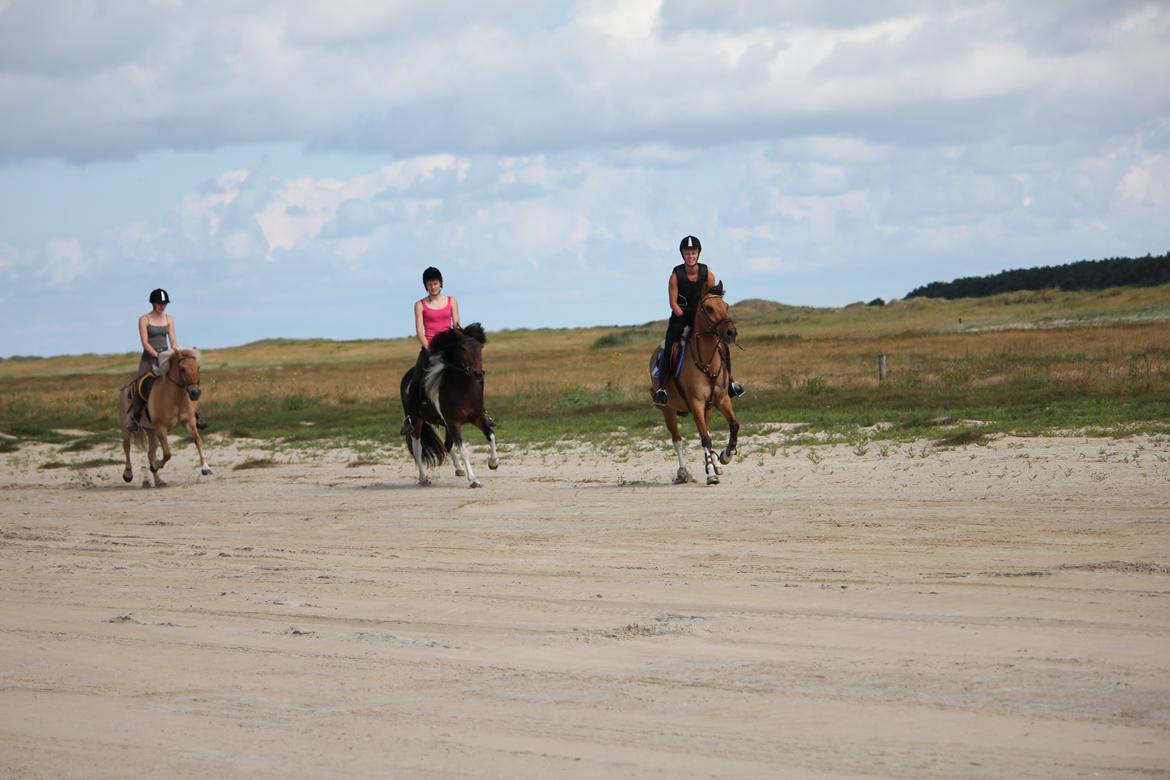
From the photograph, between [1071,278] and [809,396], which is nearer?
[809,396]

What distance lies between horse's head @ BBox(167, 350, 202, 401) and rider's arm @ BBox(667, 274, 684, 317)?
764 centimetres

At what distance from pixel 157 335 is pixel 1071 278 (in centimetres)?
12157

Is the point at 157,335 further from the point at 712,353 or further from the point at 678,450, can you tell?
the point at 712,353

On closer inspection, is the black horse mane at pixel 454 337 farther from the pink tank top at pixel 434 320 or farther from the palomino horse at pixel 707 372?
the palomino horse at pixel 707 372

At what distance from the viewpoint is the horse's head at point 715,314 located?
49.1 ft

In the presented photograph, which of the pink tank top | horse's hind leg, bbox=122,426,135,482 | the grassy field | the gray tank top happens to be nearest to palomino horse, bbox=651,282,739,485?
the pink tank top

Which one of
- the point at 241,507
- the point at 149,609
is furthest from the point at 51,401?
the point at 149,609

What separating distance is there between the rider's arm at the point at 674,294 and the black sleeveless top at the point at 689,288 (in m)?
0.03

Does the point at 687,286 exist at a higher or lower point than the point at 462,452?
higher

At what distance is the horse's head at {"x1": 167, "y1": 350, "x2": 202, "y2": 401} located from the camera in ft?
63.7

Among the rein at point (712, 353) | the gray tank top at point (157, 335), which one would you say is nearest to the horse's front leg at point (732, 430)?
the rein at point (712, 353)

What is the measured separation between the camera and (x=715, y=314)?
1505 cm

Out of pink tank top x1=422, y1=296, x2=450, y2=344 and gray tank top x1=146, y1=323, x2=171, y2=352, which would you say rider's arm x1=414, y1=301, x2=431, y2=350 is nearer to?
pink tank top x1=422, y1=296, x2=450, y2=344

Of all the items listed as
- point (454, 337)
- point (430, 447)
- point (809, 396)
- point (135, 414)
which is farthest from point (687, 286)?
point (809, 396)
